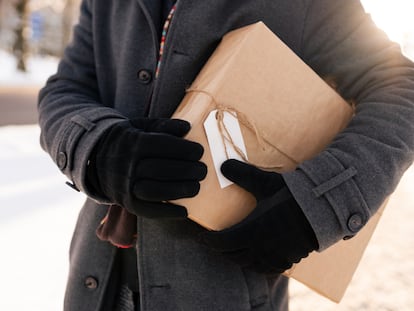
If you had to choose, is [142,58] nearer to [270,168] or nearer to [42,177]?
[270,168]

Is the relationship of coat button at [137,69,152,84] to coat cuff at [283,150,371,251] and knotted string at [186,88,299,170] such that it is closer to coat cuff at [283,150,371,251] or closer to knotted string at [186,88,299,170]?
knotted string at [186,88,299,170]

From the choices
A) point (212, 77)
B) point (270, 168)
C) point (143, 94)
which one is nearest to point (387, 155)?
point (270, 168)

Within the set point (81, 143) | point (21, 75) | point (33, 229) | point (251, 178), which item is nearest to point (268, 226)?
point (251, 178)

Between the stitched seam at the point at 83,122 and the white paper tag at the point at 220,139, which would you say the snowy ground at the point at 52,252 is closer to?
the stitched seam at the point at 83,122

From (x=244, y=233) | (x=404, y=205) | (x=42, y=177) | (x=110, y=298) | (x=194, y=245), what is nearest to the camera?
(x=244, y=233)

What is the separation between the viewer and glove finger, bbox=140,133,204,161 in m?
0.65

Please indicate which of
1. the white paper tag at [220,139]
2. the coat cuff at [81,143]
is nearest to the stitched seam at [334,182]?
the white paper tag at [220,139]

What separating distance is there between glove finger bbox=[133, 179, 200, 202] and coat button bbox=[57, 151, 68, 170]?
20 centimetres

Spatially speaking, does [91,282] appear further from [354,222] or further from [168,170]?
[354,222]

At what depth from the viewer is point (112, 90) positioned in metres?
0.98

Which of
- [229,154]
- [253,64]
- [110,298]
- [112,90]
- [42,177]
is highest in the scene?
[253,64]

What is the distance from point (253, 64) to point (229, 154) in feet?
0.50

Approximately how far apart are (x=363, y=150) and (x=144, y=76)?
0.45m

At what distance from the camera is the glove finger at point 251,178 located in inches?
27.0
